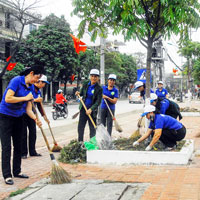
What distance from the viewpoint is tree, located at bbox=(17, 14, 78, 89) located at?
32719 mm

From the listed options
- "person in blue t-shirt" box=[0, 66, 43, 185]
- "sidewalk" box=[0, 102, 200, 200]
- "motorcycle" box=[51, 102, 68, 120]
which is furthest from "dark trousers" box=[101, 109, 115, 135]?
"motorcycle" box=[51, 102, 68, 120]

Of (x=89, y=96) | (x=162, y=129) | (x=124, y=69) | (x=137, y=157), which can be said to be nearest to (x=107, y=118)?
(x=89, y=96)

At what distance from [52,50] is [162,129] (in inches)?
1124

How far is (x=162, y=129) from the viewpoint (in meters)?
5.67

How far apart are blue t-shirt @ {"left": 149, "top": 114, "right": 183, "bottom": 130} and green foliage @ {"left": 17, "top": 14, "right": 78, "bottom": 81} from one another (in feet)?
89.0

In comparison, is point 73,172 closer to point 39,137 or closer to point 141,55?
point 39,137

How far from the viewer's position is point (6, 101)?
4.40 m

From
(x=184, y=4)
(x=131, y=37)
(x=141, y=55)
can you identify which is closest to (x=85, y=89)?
(x=131, y=37)

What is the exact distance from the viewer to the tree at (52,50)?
32.7 m

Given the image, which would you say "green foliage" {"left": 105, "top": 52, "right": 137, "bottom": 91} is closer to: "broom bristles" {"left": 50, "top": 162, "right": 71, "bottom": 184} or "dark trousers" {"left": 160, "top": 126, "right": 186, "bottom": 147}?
"dark trousers" {"left": 160, "top": 126, "right": 186, "bottom": 147}

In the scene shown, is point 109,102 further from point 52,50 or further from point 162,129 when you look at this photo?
point 52,50

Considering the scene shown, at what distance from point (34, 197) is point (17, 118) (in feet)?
4.36

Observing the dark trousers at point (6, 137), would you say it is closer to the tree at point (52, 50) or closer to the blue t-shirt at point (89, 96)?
the blue t-shirt at point (89, 96)

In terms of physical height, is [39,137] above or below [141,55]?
below
